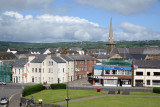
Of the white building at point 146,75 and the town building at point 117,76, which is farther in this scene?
the town building at point 117,76

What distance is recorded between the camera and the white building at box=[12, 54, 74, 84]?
84.0m

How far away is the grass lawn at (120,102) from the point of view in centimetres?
4791

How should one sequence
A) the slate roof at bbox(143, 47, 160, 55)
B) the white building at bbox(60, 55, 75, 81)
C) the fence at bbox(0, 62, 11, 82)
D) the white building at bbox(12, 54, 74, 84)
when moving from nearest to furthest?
the white building at bbox(12, 54, 74, 84), the white building at bbox(60, 55, 75, 81), the fence at bbox(0, 62, 11, 82), the slate roof at bbox(143, 47, 160, 55)

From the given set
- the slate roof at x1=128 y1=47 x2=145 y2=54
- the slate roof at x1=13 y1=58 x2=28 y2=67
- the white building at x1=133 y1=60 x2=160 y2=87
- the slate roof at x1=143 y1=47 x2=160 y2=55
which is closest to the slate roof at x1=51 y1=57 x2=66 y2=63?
the slate roof at x1=13 y1=58 x2=28 y2=67

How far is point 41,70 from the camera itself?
8469 centimetres

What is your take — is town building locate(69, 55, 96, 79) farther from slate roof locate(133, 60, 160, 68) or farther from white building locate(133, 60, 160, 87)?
white building locate(133, 60, 160, 87)

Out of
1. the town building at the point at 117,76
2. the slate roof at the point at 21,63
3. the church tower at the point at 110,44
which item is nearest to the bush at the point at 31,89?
the town building at the point at 117,76

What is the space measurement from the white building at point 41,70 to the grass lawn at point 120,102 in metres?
30.9

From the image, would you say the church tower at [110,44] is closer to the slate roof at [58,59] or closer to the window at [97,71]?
the slate roof at [58,59]

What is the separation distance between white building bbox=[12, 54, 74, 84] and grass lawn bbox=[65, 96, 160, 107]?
30875 mm

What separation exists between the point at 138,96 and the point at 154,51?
70339 millimetres

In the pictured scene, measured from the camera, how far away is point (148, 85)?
7581 cm

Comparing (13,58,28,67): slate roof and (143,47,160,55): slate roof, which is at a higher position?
(143,47,160,55): slate roof

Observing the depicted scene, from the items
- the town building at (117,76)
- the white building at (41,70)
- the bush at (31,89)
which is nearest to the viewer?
the bush at (31,89)
